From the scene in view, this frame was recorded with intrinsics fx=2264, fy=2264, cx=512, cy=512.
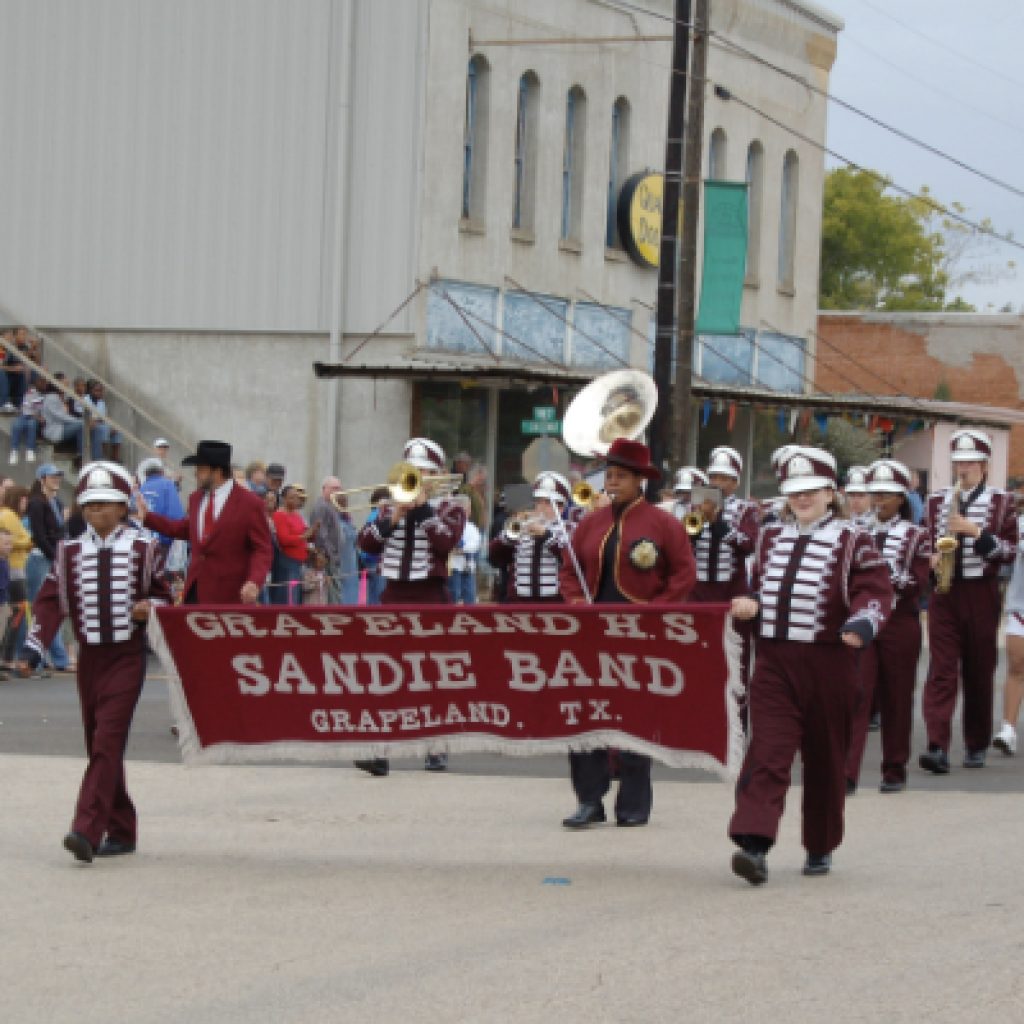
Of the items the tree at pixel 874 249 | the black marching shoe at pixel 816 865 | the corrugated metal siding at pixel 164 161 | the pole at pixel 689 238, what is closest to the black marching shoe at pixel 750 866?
the black marching shoe at pixel 816 865

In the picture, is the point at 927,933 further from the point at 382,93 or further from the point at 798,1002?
the point at 382,93

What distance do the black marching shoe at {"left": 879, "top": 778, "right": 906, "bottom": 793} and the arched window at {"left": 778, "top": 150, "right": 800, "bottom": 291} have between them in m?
28.9

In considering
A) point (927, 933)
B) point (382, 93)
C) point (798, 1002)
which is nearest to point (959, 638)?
point (927, 933)

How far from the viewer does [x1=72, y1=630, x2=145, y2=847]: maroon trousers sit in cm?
1060

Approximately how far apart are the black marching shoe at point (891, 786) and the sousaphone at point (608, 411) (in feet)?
11.9

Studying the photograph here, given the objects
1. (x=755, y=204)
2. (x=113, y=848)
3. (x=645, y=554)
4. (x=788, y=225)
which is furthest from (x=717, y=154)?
(x=113, y=848)

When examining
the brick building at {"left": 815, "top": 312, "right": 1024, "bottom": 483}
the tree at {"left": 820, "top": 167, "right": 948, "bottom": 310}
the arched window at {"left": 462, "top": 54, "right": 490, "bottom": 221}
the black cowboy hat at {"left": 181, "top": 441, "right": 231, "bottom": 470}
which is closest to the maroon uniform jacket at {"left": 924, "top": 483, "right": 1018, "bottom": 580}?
the black cowboy hat at {"left": 181, "top": 441, "right": 231, "bottom": 470}

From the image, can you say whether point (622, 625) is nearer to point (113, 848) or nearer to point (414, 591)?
point (113, 848)

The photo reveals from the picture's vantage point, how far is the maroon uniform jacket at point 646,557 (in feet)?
38.2

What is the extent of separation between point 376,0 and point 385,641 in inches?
847

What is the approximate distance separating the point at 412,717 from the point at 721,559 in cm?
593

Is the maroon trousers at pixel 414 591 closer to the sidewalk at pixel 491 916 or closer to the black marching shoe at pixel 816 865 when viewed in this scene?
the sidewalk at pixel 491 916

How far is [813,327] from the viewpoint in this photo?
4341cm

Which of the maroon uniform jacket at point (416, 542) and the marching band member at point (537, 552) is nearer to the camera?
the maroon uniform jacket at point (416, 542)
